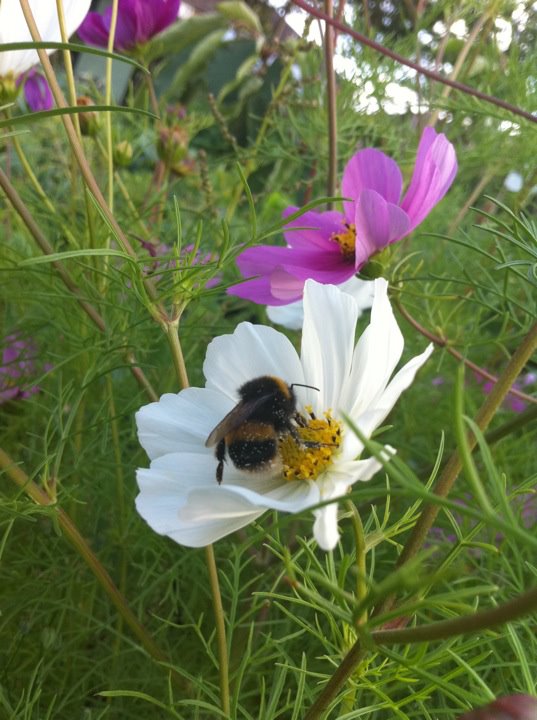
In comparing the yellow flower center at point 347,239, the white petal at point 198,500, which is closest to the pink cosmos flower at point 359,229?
the yellow flower center at point 347,239

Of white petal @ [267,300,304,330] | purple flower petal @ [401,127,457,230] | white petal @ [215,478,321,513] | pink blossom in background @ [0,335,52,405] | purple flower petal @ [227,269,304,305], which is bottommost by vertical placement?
pink blossom in background @ [0,335,52,405]

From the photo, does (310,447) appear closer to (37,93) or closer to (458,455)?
(458,455)

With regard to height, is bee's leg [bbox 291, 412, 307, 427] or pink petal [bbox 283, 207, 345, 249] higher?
pink petal [bbox 283, 207, 345, 249]

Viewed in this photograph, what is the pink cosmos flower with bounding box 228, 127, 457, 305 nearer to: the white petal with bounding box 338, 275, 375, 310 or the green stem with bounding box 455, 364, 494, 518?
the white petal with bounding box 338, 275, 375, 310

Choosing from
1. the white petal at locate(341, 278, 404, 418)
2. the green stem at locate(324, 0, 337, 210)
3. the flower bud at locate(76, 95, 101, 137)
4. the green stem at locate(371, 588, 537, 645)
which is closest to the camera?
the green stem at locate(371, 588, 537, 645)

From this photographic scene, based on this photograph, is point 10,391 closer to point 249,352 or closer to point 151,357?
point 151,357

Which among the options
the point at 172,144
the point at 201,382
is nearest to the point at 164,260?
the point at 201,382

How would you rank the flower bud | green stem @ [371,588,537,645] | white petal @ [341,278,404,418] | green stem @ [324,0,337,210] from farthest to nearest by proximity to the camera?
the flower bud < green stem @ [324,0,337,210] < white petal @ [341,278,404,418] < green stem @ [371,588,537,645]

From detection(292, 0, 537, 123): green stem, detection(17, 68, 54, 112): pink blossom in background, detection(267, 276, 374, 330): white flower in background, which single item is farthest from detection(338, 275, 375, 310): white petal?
detection(17, 68, 54, 112): pink blossom in background

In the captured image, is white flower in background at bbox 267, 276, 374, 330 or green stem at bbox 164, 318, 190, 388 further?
white flower in background at bbox 267, 276, 374, 330
